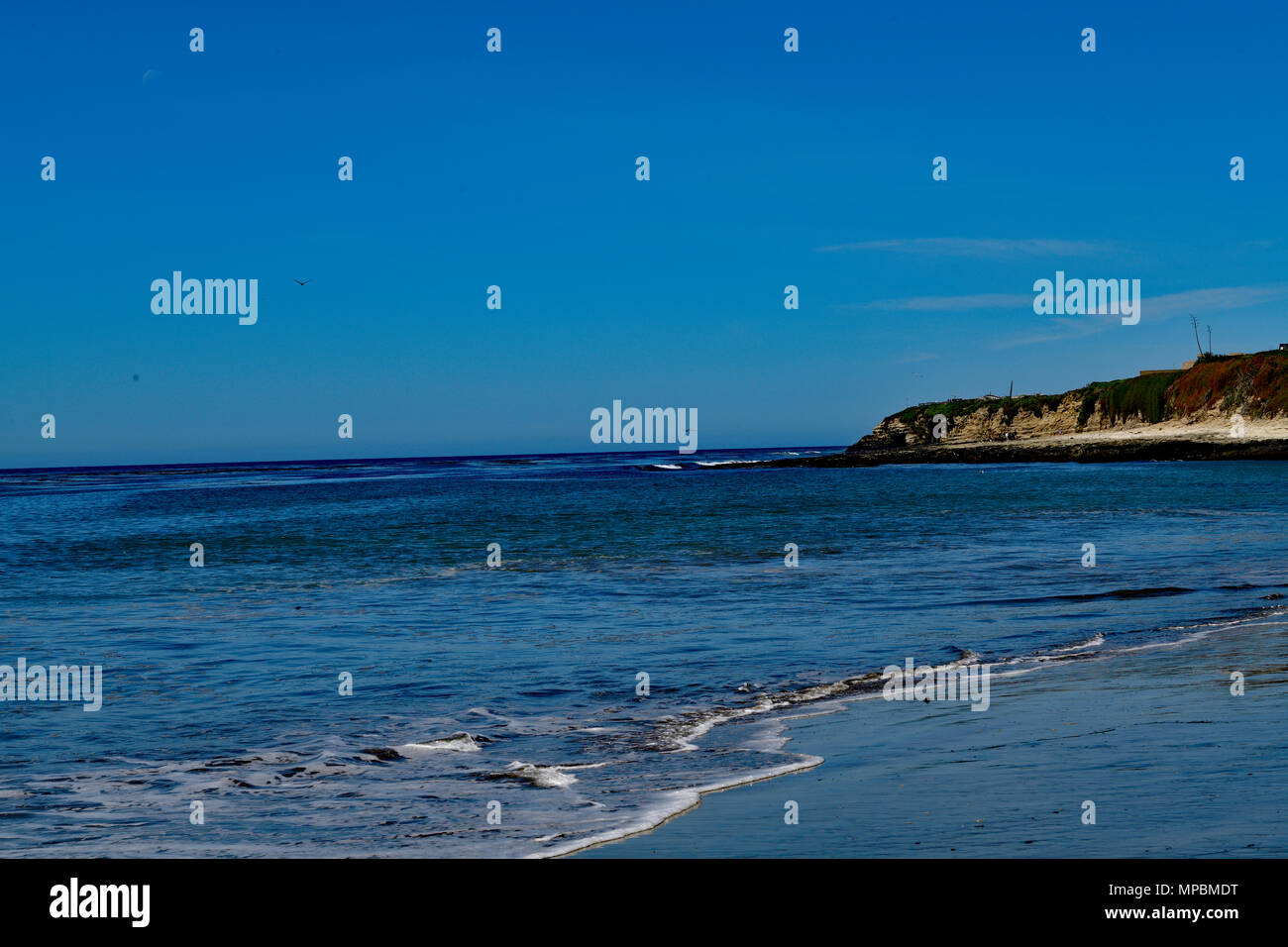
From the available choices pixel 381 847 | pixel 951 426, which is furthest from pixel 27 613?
pixel 951 426

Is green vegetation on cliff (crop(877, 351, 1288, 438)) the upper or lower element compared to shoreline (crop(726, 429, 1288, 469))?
upper

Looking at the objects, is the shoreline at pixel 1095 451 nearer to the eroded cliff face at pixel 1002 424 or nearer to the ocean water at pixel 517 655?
the eroded cliff face at pixel 1002 424

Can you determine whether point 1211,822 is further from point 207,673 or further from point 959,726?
point 207,673

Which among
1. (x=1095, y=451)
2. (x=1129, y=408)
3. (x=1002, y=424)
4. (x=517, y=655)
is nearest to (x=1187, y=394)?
(x=1129, y=408)

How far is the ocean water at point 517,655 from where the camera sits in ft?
24.8

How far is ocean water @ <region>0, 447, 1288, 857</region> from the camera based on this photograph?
7.57 meters

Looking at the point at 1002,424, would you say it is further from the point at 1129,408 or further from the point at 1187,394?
the point at 1187,394

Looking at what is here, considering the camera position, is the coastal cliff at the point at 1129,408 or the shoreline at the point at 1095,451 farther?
the coastal cliff at the point at 1129,408

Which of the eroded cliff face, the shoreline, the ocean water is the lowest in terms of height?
the ocean water

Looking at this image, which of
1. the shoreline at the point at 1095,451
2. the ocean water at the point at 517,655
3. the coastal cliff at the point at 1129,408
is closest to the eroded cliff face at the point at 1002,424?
the coastal cliff at the point at 1129,408

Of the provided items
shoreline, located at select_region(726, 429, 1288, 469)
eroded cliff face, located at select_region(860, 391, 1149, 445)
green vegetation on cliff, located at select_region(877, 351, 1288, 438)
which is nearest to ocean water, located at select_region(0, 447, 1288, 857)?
shoreline, located at select_region(726, 429, 1288, 469)

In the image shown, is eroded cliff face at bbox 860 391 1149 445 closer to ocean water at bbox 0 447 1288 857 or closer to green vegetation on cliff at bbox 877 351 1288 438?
green vegetation on cliff at bbox 877 351 1288 438

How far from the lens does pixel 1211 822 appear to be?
5934 mm
